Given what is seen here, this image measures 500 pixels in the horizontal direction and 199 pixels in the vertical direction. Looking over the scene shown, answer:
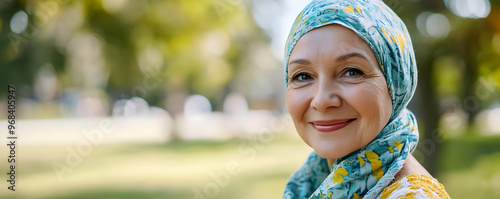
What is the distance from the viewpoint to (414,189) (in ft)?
4.35

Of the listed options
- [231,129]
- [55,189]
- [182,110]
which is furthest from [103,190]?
[231,129]

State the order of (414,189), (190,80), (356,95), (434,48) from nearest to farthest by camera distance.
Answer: (414,189) → (356,95) → (434,48) → (190,80)

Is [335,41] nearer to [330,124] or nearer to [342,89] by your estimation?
[342,89]

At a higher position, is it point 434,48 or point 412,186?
point 434,48

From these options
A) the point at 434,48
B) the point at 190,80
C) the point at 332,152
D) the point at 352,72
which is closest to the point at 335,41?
the point at 352,72

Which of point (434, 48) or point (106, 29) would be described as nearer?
point (434, 48)

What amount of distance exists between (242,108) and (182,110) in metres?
5.23

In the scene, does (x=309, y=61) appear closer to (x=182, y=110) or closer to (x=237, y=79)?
(x=182, y=110)

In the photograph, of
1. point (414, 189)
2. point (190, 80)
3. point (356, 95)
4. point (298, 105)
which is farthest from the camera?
point (190, 80)

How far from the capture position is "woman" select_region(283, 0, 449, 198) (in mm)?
1437

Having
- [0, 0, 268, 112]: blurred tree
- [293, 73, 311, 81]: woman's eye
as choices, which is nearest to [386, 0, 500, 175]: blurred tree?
[0, 0, 268, 112]: blurred tree

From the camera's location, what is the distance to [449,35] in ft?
22.5

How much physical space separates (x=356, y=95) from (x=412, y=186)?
0.30 metres

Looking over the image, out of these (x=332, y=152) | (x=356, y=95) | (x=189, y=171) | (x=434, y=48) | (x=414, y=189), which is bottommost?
(x=414, y=189)
